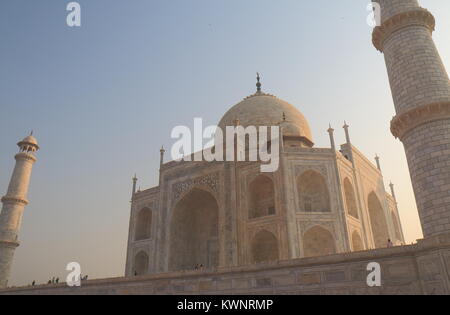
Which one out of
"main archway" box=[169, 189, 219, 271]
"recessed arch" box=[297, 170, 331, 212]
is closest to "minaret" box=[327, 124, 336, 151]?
"recessed arch" box=[297, 170, 331, 212]

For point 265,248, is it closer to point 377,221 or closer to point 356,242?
point 356,242

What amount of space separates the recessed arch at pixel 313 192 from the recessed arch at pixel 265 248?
220 centimetres

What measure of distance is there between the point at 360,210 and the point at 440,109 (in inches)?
423

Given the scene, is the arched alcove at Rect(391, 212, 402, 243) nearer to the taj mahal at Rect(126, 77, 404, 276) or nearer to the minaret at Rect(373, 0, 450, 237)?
the taj mahal at Rect(126, 77, 404, 276)

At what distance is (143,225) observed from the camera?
73.3 ft

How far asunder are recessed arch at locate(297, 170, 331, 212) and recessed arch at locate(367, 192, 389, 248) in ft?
18.5

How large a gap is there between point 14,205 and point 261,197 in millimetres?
15760

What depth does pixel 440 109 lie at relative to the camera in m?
7.79

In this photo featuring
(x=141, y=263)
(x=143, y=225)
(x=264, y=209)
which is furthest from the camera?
(x=143, y=225)

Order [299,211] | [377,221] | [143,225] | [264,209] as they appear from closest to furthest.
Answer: [299,211], [264,209], [377,221], [143,225]

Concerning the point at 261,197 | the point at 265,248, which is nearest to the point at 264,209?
the point at 261,197

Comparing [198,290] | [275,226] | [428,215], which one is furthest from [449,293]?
[275,226]

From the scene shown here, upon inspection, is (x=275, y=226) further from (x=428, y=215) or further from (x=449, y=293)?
(x=449, y=293)

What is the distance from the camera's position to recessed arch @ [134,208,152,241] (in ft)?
71.2
